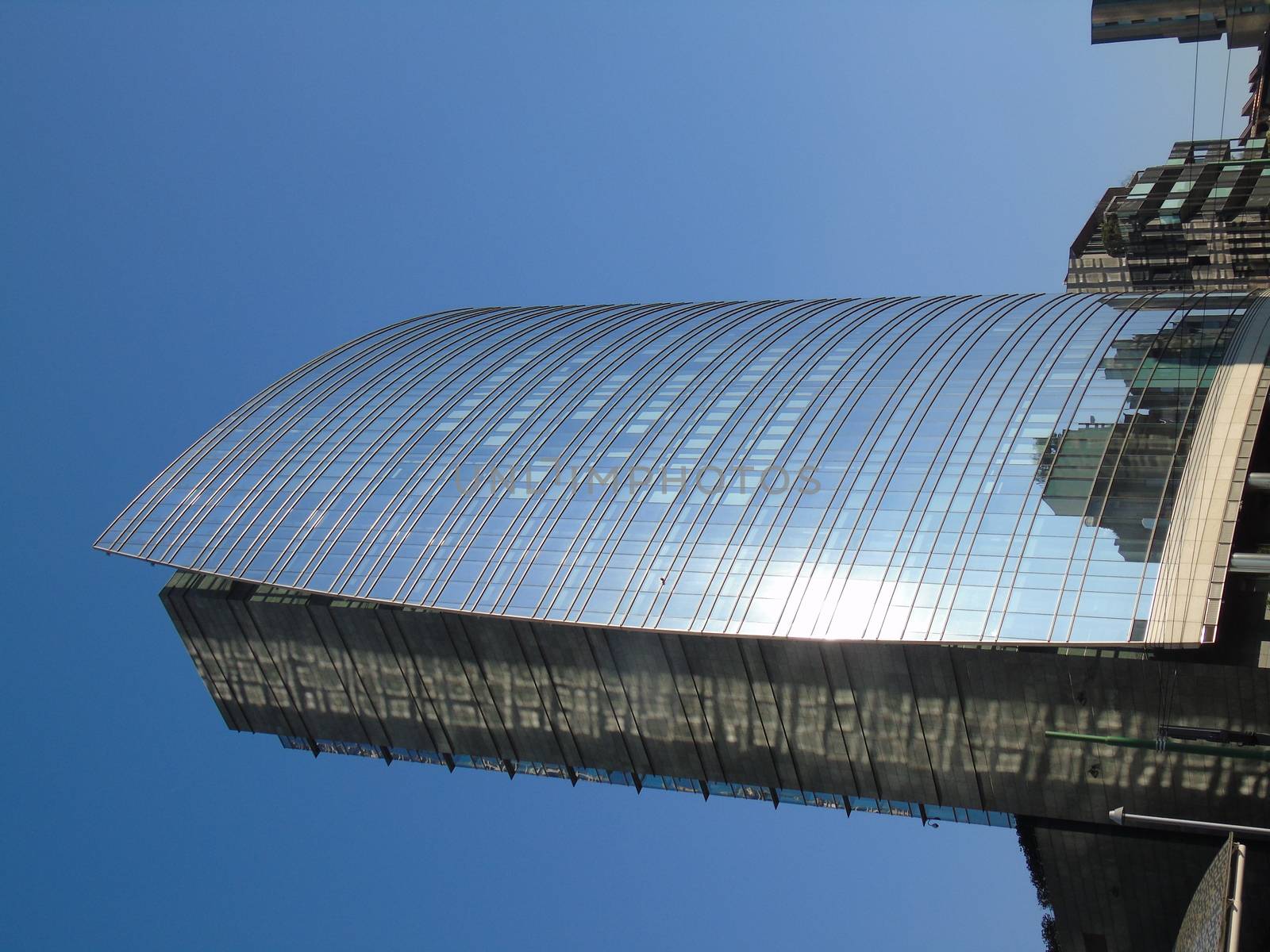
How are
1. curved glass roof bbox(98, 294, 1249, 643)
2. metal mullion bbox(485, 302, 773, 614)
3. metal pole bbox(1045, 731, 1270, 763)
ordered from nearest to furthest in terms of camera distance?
metal pole bbox(1045, 731, 1270, 763), curved glass roof bbox(98, 294, 1249, 643), metal mullion bbox(485, 302, 773, 614)

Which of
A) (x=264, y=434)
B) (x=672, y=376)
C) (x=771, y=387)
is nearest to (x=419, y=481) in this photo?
(x=264, y=434)

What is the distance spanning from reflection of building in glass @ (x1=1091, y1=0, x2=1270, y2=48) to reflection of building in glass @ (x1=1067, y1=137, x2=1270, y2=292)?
974 inches

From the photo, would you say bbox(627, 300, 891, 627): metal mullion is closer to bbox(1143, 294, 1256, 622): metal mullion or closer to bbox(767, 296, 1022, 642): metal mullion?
bbox(767, 296, 1022, 642): metal mullion

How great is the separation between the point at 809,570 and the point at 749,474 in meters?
9.10

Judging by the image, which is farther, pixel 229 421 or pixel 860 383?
pixel 229 421

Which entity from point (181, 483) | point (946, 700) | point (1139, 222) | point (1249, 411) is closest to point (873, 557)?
point (946, 700)

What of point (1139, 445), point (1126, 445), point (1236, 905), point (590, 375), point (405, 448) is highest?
point (1139, 445)

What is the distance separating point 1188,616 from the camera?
40.2 meters

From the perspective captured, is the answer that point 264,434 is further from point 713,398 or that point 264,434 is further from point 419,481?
point 713,398

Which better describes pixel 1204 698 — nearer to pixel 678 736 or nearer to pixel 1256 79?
pixel 678 736

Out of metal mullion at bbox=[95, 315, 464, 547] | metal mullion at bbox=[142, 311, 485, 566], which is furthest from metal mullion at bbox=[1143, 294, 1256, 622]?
metal mullion at bbox=[95, 315, 464, 547]

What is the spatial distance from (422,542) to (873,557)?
918 inches

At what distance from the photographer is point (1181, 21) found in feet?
396

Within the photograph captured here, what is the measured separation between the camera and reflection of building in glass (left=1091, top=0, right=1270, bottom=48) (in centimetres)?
11606
